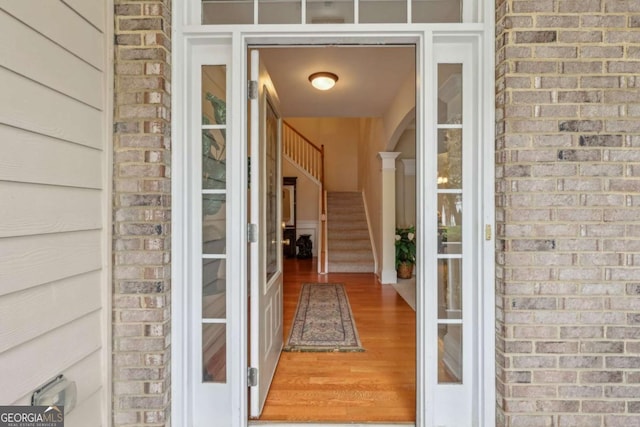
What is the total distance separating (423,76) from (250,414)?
1.98 m

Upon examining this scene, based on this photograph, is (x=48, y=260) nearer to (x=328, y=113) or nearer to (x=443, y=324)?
(x=443, y=324)

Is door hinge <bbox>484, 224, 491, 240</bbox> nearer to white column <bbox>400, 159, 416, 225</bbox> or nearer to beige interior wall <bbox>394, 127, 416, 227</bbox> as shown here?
beige interior wall <bbox>394, 127, 416, 227</bbox>

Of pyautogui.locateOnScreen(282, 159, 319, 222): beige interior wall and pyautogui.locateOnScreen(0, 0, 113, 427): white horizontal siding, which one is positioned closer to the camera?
pyautogui.locateOnScreen(0, 0, 113, 427): white horizontal siding

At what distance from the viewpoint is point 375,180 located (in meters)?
6.07

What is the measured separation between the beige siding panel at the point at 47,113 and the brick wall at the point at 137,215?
0.14m

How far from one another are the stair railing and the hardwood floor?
2858 mm


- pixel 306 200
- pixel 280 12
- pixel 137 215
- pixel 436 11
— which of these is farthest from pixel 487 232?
pixel 306 200

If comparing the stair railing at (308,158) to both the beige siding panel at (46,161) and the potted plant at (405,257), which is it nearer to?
the potted plant at (405,257)

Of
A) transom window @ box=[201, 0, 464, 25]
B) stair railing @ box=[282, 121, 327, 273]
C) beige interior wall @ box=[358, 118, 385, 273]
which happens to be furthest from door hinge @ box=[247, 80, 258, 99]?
stair railing @ box=[282, 121, 327, 273]

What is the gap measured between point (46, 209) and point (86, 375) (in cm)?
71

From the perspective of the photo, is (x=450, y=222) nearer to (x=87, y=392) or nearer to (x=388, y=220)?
(x=87, y=392)

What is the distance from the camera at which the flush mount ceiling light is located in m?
3.07

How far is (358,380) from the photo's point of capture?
2230 millimetres

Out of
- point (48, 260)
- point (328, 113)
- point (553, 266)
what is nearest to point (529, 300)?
point (553, 266)
